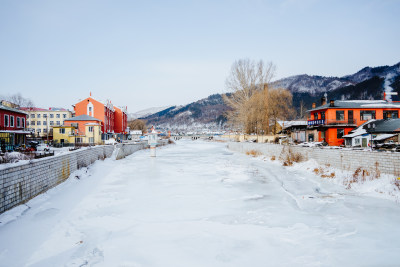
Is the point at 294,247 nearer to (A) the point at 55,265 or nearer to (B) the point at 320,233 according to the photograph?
(B) the point at 320,233

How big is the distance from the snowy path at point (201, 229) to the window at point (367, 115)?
2173cm

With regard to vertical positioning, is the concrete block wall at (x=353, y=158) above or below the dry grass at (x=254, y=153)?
above

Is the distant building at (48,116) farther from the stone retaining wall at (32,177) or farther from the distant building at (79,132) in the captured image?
the stone retaining wall at (32,177)

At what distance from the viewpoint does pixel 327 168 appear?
514 inches

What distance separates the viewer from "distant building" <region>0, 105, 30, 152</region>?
916 inches

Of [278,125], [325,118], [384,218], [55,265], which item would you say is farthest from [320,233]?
[278,125]

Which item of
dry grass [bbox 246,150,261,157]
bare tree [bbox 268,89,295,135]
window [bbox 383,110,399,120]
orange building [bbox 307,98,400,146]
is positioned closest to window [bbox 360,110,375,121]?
orange building [bbox 307,98,400,146]

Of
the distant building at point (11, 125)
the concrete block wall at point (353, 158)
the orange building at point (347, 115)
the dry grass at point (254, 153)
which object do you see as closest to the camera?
the concrete block wall at point (353, 158)

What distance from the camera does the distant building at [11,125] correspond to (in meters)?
23.3

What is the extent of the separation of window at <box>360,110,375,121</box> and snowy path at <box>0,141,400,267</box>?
21732mm

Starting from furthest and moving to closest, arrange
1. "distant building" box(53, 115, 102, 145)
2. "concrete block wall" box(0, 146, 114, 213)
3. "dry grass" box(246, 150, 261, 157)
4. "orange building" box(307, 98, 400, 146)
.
→ "distant building" box(53, 115, 102, 145) → "orange building" box(307, 98, 400, 146) → "dry grass" box(246, 150, 261, 157) → "concrete block wall" box(0, 146, 114, 213)

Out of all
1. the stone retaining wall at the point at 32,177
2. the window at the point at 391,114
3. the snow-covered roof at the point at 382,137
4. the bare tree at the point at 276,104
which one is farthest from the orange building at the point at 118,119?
the snow-covered roof at the point at 382,137

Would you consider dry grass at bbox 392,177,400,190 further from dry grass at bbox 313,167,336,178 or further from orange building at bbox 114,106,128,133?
orange building at bbox 114,106,128,133

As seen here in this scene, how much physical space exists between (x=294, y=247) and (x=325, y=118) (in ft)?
85.1
